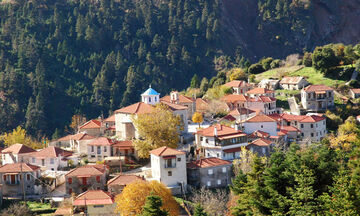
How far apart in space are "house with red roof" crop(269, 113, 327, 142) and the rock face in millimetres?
98302

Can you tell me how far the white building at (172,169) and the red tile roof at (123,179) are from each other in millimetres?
2290

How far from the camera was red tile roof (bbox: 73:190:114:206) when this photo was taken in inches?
2110

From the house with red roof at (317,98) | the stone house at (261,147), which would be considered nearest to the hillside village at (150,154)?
the stone house at (261,147)

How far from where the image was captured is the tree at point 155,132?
64.2m

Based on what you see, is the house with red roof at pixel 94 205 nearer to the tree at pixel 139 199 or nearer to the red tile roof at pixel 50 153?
the tree at pixel 139 199

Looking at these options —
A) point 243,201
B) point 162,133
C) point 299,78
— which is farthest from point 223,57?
point 243,201

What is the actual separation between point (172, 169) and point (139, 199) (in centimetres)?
811

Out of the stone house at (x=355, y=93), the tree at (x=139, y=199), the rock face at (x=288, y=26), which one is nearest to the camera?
the tree at (x=139, y=199)

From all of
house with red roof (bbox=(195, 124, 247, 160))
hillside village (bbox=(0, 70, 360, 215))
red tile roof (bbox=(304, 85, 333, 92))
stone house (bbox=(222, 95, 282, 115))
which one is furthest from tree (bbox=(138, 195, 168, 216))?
red tile roof (bbox=(304, 85, 333, 92))

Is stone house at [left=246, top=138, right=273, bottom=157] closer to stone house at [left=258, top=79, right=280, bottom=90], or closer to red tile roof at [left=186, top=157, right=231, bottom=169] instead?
red tile roof at [left=186, top=157, right=231, bottom=169]

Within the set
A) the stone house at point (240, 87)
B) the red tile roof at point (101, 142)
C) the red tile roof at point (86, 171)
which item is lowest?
the red tile roof at point (86, 171)

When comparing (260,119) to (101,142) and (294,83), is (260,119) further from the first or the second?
(294,83)

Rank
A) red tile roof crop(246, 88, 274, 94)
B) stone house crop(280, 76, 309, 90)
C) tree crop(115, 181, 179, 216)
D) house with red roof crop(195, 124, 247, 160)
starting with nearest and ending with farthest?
1. tree crop(115, 181, 179, 216)
2. house with red roof crop(195, 124, 247, 160)
3. red tile roof crop(246, 88, 274, 94)
4. stone house crop(280, 76, 309, 90)

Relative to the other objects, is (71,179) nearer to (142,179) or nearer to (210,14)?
(142,179)
